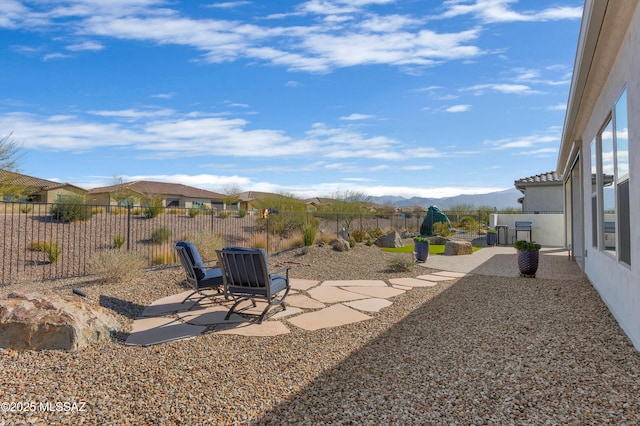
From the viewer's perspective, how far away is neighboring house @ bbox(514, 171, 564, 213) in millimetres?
18781

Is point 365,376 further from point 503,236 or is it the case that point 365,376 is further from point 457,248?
point 503,236

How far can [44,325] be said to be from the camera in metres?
3.58

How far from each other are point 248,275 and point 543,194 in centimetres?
1861

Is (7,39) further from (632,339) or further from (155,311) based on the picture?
(632,339)

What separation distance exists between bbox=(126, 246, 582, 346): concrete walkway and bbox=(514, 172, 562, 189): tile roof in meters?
11.4

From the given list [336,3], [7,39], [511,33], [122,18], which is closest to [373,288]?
[336,3]

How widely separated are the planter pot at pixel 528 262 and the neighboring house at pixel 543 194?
1237 centimetres

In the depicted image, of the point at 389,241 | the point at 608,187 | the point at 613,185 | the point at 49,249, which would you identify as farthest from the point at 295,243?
the point at 613,185

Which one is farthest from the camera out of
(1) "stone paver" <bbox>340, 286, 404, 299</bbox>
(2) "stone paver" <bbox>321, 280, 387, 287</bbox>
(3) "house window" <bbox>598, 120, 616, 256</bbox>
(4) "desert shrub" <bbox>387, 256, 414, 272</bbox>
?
(4) "desert shrub" <bbox>387, 256, 414, 272</bbox>

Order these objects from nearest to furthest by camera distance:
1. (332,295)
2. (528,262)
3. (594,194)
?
1. (332,295)
2. (594,194)
3. (528,262)

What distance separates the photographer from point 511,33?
8.14m

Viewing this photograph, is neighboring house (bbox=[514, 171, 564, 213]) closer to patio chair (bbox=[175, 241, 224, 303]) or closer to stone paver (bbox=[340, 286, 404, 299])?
stone paver (bbox=[340, 286, 404, 299])

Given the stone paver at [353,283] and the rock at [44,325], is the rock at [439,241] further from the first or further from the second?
the rock at [44,325]

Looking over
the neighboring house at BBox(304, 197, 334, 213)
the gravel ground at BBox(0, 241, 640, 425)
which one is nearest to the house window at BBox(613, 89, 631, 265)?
the gravel ground at BBox(0, 241, 640, 425)
